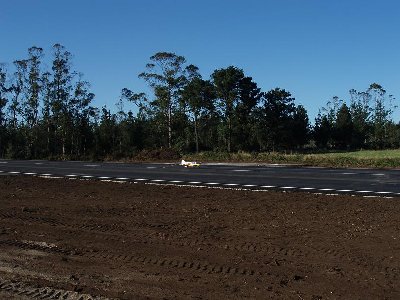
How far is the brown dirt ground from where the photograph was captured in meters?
5.63

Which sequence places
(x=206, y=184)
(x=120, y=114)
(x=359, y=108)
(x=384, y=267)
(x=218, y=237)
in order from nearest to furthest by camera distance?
(x=384, y=267), (x=218, y=237), (x=206, y=184), (x=120, y=114), (x=359, y=108)

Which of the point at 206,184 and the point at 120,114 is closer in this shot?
the point at 206,184

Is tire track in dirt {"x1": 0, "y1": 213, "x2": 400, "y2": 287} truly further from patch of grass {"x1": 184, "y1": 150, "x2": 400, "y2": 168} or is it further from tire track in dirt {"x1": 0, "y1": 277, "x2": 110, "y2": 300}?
patch of grass {"x1": 184, "y1": 150, "x2": 400, "y2": 168}

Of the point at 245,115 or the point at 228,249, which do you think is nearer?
the point at 228,249

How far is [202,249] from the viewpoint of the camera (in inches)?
299

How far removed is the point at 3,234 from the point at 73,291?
13.3ft

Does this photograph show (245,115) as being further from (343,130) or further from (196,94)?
(343,130)

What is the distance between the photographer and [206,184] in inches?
732

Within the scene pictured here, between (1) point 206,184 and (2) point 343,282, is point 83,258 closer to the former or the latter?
(2) point 343,282

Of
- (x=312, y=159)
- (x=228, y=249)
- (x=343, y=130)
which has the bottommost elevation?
(x=228, y=249)

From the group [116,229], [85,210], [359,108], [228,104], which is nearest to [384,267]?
[116,229]

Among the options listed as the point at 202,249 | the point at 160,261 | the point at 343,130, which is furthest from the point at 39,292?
the point at 343,130

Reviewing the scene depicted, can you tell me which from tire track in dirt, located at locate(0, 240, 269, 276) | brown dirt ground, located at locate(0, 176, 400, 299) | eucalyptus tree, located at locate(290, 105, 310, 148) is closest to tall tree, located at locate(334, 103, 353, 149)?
eucalyptus tree, located at locate(290, 105, 310, 148)

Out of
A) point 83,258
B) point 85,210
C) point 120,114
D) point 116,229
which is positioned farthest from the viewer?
point 120,114
